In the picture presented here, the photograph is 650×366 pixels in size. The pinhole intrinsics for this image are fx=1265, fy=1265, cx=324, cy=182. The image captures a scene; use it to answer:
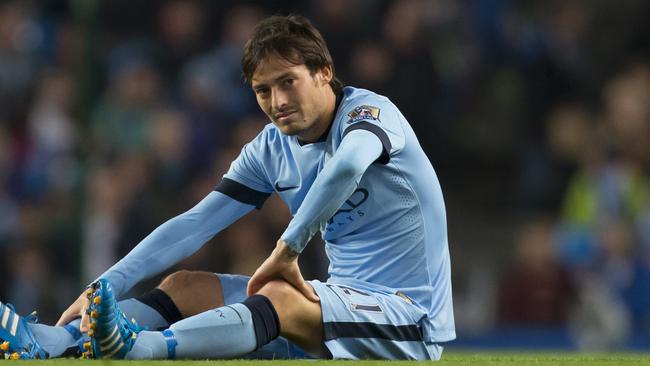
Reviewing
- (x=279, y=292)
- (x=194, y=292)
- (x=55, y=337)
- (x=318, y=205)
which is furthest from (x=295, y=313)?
(x=55, y=337)

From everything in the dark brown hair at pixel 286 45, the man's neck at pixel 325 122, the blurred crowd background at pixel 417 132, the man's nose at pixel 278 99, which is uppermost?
the dark brown hair at pixel 286 45

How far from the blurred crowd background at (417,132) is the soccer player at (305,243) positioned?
11.7 feet

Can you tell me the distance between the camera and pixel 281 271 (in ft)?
13.3

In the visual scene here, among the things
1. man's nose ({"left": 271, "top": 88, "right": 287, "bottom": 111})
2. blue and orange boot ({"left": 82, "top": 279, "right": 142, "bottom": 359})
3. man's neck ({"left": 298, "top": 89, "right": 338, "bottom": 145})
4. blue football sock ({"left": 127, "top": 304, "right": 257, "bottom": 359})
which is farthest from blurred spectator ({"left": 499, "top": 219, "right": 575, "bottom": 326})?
blue and orange boot ({"left": 82, "top": 279, "right": 142, "bottom": 359})

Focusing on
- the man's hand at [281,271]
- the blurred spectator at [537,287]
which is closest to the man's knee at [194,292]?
the man's hand at [281,271]

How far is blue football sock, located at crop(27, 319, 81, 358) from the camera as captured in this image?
427 centimetres

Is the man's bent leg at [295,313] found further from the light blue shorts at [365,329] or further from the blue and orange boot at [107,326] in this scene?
the blue and orange boot at [107,326]

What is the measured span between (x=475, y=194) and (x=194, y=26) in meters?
2.45

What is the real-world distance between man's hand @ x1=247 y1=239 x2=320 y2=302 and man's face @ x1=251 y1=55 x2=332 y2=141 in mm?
551

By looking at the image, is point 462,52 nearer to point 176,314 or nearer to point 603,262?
point 603,262

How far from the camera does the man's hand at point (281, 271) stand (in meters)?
4.02

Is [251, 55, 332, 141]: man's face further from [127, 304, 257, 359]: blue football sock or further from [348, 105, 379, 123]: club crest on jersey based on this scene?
[127, 304, 257, 359]: blue football sock

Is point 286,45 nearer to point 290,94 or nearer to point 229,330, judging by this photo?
point 290,94

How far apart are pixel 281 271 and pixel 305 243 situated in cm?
12
